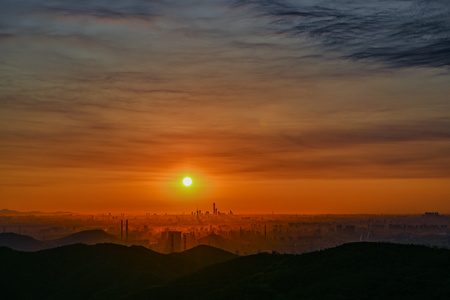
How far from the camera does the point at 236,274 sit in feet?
411

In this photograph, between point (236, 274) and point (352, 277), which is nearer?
point (352, 277)

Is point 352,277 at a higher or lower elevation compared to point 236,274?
higher

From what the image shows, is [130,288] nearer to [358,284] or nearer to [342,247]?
[342,247]

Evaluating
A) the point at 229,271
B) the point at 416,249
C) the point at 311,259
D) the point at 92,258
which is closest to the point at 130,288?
the point at 229,271

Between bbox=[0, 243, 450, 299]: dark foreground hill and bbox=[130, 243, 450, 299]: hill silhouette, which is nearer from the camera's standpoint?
bbox=[130, 243, 450, 299]: hill silhouette

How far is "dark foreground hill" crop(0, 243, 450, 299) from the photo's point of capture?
7438 centimetres

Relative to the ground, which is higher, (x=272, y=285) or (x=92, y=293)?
(x=272, y=285)

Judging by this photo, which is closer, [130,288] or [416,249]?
[416,249]

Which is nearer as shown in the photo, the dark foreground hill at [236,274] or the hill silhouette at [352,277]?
the hill silhouette at [352,277]

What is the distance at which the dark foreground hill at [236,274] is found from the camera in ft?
244

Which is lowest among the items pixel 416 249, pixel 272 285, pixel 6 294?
pixel 6 294

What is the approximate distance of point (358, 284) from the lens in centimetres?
7525

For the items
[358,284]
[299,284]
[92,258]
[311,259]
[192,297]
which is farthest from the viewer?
[92,258]

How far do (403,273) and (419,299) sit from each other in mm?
11941
